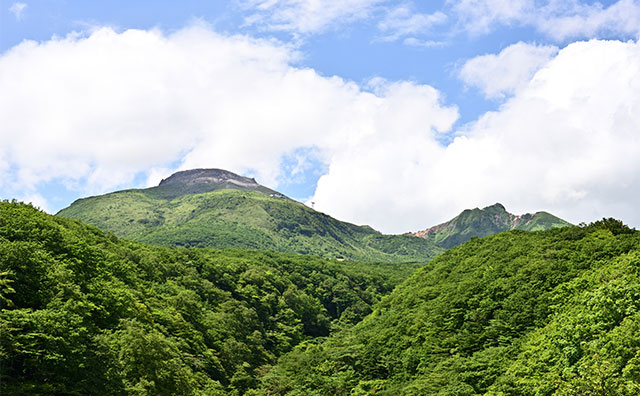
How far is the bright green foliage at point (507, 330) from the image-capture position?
1307 inches

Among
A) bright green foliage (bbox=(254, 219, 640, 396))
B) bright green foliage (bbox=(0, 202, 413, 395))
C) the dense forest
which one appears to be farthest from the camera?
bright green foliage (bbox=(254, 219, 640, 396))

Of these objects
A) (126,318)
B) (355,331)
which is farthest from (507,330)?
(355,331)

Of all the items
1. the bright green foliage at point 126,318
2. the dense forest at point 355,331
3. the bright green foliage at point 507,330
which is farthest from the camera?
the bright green foliage at point 507,330

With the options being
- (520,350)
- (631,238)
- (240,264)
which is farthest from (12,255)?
(240,264)

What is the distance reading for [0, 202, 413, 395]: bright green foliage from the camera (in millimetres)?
31719

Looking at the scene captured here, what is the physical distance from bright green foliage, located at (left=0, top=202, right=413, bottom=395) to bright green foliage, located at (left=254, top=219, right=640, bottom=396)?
13.3 metres

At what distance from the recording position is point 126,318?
5078cm

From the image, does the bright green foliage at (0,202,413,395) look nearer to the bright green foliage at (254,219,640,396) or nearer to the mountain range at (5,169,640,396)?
the mountain range at (5,169,640,396)

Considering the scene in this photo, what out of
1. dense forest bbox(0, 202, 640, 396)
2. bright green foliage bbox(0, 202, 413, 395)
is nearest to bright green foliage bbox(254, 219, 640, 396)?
dense forest bbox(0, 202, 640, 396)

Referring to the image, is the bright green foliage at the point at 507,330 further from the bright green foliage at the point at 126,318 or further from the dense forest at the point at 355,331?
the bright green foliage at the point at 126,318

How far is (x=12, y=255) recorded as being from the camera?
1512 inches

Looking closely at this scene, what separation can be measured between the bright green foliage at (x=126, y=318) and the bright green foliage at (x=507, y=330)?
522 inches

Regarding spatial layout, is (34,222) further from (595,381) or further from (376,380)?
(595,381)

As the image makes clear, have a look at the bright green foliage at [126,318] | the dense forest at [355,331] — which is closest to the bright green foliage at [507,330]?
the dense forest at [355,331]
